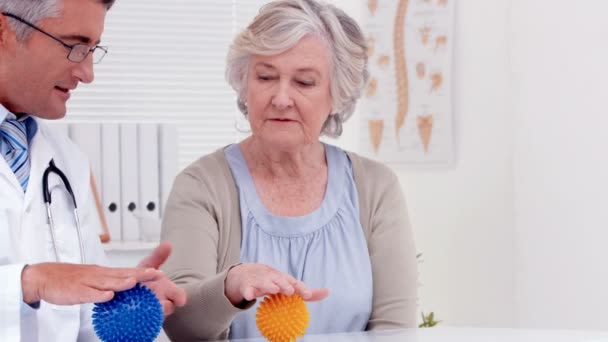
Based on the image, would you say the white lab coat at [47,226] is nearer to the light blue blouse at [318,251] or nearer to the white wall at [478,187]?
A: the light blue blouse at [318,251]

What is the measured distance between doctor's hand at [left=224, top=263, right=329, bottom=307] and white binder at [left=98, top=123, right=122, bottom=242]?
210cm

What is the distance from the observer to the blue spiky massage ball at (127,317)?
125 cm

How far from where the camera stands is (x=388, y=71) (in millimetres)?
4211

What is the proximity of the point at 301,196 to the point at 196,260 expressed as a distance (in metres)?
0.36

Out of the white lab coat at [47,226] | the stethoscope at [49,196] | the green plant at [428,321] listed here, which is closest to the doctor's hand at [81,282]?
the white lab coat at [47,226]

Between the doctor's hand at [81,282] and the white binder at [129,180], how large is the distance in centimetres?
239

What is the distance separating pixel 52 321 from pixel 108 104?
2.67m

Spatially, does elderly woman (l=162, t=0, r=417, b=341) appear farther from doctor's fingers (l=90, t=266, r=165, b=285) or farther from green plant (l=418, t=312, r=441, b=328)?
green plant (l=418, t=312, r=441, b=328)

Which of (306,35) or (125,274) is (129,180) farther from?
(125,274)

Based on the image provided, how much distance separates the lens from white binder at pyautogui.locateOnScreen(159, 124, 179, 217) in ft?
12.3

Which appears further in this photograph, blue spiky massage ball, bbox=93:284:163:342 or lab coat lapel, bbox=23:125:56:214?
lab coat lapel, bbox=23:125:56:214

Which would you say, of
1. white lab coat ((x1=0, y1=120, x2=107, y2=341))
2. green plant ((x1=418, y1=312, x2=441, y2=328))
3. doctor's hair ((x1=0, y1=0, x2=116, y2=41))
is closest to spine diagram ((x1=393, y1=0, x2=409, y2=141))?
green plant ((x1=418, y1=312, x2=441, y2=328))

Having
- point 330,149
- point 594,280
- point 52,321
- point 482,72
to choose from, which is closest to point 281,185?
point 330,149

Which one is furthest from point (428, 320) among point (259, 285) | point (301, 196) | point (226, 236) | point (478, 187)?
point (259, 285)
